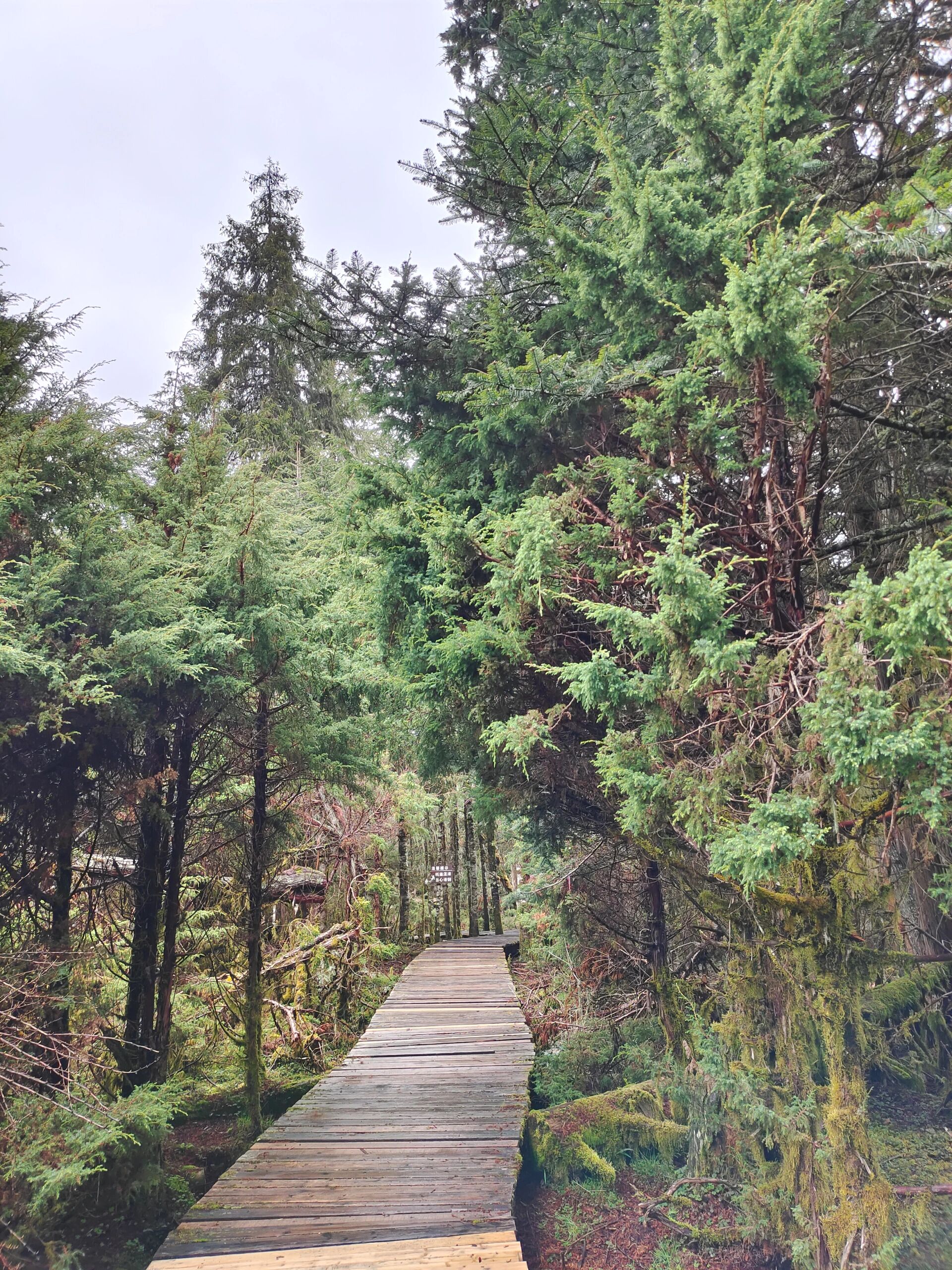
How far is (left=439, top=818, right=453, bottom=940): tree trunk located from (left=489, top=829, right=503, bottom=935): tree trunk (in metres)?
1.28

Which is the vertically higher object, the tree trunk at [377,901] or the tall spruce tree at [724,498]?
the tall spruce tree at [724,498]

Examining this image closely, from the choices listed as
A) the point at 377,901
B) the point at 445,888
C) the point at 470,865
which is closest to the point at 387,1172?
the point at 377,901

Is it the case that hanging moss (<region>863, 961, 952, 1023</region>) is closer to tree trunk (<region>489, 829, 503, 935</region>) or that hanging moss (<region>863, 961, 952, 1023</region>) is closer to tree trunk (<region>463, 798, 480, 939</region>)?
tree trunk (<region>463, 798, 480, 939</region>)

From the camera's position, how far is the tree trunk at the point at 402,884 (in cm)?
1285

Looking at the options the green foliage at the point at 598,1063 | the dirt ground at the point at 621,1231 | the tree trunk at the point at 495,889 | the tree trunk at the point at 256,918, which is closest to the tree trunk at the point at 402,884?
the tree trunk at the point at 495,889

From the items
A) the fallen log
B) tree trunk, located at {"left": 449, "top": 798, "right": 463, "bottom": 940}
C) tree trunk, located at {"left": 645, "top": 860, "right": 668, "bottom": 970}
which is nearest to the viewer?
tree trunk, located at {"left": 645, "top": 860, "right": 668, "bottom": 970}

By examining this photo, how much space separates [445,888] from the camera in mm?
16219

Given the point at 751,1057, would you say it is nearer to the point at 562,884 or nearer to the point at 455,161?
the point at 562,884

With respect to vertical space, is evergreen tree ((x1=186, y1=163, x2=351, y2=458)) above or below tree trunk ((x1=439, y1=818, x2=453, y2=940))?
above

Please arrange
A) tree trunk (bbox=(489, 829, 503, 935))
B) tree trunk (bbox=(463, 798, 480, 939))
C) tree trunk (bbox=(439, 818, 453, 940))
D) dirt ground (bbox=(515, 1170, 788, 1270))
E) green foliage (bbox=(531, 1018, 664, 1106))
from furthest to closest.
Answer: tree trunk (bbox=(489, 829, 503, 935)) → tree trunk (bbox=(439, 818, 453, 940)) → tree trunk (bbox=(463, 798, 480, 939)) → green foliage (bbox=(531, 1018, 664, 1106)) → dirt ground (bbox=(515, 1170, 788, 1270))

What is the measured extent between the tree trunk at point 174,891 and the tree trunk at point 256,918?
0.63 meters

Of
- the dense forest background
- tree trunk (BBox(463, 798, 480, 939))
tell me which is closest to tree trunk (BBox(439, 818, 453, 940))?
tree trunk (BBox(463, 798, 480, 939))

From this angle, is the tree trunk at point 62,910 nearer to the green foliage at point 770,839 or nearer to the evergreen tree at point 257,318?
the green foliage at point 770,839

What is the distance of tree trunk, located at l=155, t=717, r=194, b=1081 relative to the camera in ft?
16.8
